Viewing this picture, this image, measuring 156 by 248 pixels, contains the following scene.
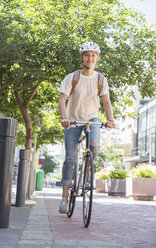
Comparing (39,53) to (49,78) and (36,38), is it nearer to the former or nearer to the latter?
(36,38)

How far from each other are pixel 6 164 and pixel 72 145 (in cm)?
122

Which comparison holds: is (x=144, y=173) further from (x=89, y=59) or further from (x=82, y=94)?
(x=89, y=59)

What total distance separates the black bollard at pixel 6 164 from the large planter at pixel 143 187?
9.66m

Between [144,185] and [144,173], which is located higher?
[144,173]

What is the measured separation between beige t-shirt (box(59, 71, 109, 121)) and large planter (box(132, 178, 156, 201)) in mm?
8681

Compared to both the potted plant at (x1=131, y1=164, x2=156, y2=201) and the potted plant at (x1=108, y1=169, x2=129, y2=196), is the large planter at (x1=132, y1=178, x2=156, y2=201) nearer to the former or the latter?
the potted plant at (x1=131, y1=164, x2=156, y2=201)

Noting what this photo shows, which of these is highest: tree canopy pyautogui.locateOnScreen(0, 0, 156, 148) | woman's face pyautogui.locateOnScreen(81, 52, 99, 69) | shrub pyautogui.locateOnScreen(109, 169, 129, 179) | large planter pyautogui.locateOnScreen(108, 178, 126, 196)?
tree canopy pyautogui.locateOnScreen(0, 0, 156, 148)

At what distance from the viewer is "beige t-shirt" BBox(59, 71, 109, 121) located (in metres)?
4.79

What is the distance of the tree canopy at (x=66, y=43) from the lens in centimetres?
959

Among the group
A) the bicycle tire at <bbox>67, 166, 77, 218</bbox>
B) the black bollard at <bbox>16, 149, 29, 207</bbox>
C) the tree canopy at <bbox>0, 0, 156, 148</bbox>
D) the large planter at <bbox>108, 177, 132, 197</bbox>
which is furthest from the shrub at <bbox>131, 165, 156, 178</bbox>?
the bicycle tire at <bbox>67, 166, 77, 218</bbox>

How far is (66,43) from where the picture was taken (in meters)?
9.54

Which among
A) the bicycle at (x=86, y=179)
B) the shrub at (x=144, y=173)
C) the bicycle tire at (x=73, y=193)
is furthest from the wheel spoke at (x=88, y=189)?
the shrub at (x=144, y=173)

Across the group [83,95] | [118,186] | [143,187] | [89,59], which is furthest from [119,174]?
[89,59]

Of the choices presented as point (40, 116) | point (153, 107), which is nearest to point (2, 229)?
point (40, 116)
